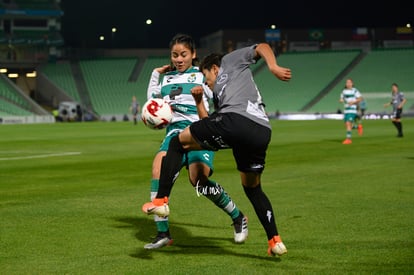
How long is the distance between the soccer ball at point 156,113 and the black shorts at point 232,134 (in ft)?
3.65

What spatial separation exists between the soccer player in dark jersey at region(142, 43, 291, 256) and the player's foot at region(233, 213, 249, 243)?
3.57 ft

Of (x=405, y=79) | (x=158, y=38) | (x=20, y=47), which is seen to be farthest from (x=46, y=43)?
(x=405, y=79)

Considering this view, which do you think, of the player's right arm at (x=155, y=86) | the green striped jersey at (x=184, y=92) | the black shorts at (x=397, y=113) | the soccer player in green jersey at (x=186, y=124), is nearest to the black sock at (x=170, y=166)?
the soccer player in green jersey at (x=186, y=124)

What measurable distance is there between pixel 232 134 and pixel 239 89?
1.65 ft

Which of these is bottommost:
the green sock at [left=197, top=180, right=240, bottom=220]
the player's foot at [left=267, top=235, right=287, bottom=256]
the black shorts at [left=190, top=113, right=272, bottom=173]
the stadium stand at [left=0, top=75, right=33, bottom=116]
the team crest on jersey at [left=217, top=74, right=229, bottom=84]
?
the stadium stand at [left=0, top=75, right=33, bottom=116]

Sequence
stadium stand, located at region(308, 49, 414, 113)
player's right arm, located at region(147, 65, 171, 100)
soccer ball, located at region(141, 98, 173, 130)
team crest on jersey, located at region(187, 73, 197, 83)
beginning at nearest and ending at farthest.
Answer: soccer ball, located at region(141, 98, 173, 130) → team crest on jersey, located at region(187, 73, 197, 83) → player's right arm, located at region(147, 65, 171, 100) → stadium stand, located at region(308, 49, 414, 113)

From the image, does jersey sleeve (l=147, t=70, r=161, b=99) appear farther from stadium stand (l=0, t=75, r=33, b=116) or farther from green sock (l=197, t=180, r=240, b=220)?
stadium stand (l=0, t=75, r=33, b=116)

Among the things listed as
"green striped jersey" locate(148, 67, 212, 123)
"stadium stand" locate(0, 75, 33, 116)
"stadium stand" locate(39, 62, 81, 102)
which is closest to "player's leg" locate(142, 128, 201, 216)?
"green striped jersey" locate(148, 67, 212, 123)

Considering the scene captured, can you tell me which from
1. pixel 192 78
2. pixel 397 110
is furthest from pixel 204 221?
pixel 397 110

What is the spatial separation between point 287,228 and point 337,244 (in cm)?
124

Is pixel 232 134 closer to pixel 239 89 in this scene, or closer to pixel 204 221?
pixel 239 89

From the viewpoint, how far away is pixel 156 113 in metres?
8.53

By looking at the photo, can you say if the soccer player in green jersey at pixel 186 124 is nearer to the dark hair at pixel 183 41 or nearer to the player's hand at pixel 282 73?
the dark hair at pixel 183 41

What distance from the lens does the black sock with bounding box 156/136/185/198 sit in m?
7.46
